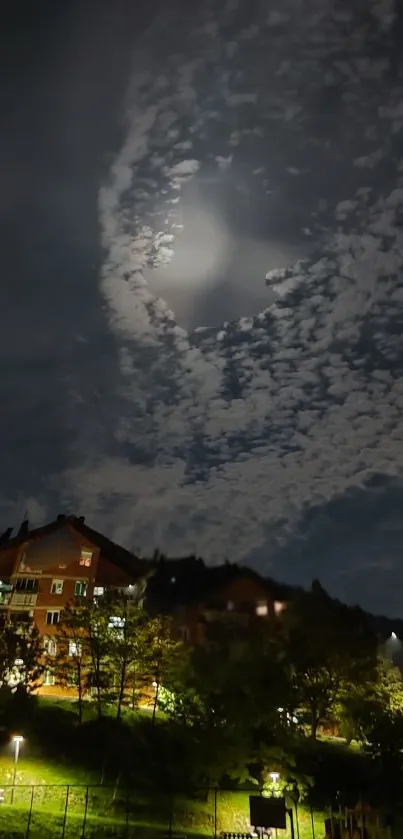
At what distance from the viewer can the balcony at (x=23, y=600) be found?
57.8 meters

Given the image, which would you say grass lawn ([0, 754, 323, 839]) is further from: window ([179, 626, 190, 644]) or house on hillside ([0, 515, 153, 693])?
window ([179, 626, 190, 644])

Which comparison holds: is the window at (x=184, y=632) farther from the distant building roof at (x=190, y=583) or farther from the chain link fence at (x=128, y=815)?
the chain link fence at (x=128, y=815)

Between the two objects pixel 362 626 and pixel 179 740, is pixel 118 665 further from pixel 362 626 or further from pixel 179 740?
pixel 362 626

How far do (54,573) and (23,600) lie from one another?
3.54 m

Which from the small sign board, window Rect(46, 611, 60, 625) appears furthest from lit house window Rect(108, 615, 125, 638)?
the small sign board

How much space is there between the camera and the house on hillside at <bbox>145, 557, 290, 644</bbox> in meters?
67.4

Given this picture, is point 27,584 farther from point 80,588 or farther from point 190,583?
point 190,583

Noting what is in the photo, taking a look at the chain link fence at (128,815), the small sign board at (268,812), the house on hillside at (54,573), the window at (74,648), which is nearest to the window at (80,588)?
the house on hillside at (54,573)

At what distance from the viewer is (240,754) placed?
3142cm

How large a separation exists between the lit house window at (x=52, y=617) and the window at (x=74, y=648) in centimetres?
1095

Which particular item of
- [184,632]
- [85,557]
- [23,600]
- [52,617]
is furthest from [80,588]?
[184,632]

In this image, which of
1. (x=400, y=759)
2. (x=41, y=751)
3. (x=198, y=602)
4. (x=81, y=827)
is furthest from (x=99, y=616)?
(x=198, y=602)

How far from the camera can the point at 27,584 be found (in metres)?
59.1

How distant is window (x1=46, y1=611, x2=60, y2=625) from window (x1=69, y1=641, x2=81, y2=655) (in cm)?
1095
